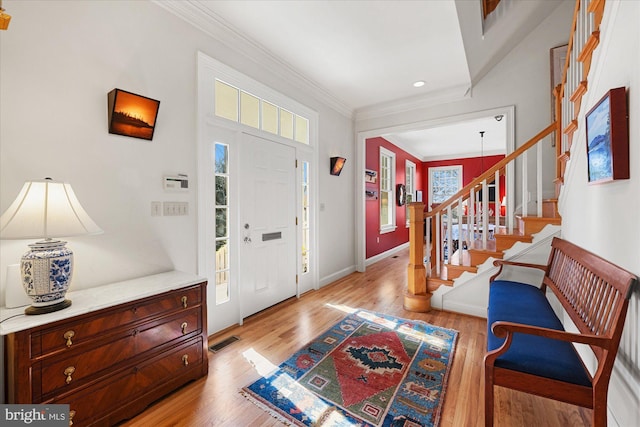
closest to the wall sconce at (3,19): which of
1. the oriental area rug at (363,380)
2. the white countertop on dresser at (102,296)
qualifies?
the white countertop on dresser at (102,296)

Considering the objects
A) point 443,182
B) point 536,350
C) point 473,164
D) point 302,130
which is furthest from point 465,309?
point 443,182

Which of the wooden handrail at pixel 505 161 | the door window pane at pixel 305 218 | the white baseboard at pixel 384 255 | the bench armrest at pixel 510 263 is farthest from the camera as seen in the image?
the white baseboard at pixel 384 255

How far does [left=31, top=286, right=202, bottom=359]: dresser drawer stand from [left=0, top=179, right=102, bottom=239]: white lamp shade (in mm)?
460

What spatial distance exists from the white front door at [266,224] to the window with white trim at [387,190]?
10.5 ft

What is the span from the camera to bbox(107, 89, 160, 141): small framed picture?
182cm

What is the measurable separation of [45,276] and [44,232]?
22cm

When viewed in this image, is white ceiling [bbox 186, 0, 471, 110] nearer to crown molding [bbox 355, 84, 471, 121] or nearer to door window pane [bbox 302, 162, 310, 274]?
crown molding [bbox 355, 84, 471, 121]

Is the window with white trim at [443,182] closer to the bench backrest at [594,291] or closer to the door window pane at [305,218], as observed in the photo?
the door window pane at [305,218]

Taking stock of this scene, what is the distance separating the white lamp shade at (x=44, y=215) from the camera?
1.29m

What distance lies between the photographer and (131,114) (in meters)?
1.90

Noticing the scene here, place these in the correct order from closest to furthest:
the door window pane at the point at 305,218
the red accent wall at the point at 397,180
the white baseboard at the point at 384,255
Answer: the door window pane at the point at 305,218, the white baseboard at the point at 384,255, the red accent wall at the point at 397,180

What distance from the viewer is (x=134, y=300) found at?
5.17ft

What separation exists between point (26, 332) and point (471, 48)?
4.21m

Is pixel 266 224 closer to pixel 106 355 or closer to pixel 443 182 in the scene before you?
pixel 106 355
